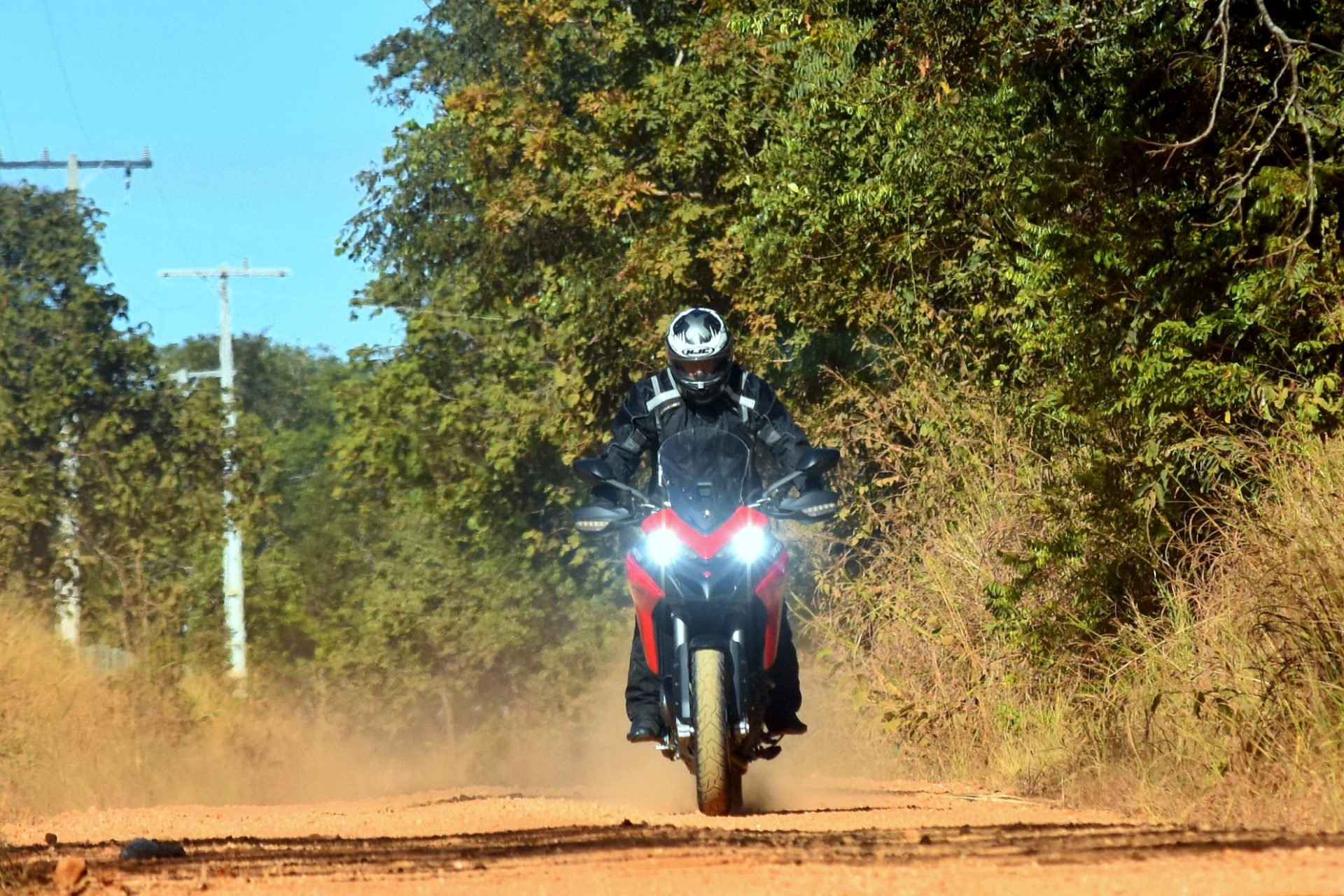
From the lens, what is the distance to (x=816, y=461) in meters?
8.72

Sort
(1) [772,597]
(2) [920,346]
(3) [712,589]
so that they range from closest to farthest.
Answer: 1. (3) [712,589]
2. (1) [772,597]
3. (2) [920,346]

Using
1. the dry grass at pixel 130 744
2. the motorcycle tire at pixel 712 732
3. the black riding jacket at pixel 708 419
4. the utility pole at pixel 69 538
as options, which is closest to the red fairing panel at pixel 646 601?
the motorcycle tire at pixel 712 732

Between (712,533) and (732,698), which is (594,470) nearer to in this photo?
(712,533)

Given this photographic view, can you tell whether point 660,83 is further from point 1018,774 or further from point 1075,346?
point 1018,774

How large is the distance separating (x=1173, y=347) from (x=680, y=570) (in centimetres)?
308

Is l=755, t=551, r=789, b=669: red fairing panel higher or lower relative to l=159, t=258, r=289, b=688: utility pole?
lower

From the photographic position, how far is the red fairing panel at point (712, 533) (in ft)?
27.3

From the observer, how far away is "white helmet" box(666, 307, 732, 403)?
28.7 feet

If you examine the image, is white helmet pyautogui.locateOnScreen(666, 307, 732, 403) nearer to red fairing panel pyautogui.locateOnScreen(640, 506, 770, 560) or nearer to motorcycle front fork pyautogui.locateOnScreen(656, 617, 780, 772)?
red fairing panel pyautogui.locateOnScreen(640, 506, 770, 560)

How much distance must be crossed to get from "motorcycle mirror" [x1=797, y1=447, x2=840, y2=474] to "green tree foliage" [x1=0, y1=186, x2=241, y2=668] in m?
18.5

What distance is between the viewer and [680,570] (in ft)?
27.3

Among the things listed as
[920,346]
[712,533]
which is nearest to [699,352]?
[712,533]

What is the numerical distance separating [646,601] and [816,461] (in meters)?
0.96

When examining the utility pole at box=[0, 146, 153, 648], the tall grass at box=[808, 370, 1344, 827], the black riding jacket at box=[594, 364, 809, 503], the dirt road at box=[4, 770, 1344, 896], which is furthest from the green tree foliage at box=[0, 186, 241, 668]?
the dirt road at box=[4, 770, 1344, 896]
